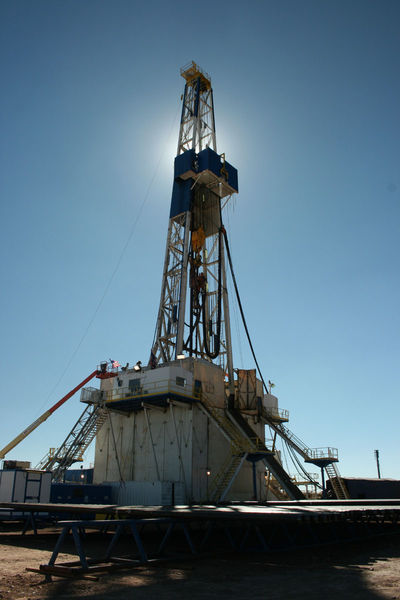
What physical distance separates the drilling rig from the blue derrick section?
0.09 m

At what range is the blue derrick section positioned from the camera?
35656mm

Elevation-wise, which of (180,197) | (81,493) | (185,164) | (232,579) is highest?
(185,164)

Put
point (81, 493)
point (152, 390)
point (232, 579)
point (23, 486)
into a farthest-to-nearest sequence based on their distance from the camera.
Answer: point (152, 390)
point (81, 493)
point (23, 486)
point (232, 579)

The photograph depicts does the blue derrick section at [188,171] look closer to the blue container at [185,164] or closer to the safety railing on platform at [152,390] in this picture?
the blue container at [185,164]

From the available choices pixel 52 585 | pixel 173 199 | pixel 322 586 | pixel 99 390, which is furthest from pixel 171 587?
pixel 173 199

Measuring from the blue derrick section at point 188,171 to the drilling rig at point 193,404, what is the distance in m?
0.09

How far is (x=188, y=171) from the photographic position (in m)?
35.7

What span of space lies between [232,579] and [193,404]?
18.1 m

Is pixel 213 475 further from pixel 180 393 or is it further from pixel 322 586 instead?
pixel 322 586

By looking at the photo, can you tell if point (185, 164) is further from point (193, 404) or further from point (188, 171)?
point (193, 404)

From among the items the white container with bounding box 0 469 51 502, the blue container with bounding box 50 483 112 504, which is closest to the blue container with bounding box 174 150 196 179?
the blue container with bounding box 50 483 112 504

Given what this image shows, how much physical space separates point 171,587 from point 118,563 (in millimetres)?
3035

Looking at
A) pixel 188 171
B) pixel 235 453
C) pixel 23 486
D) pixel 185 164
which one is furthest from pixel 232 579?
pixel 185 164

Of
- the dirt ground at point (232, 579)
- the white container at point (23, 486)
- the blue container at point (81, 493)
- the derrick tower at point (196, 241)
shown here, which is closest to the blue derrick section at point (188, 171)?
the derrick tower at point (196, 241)
